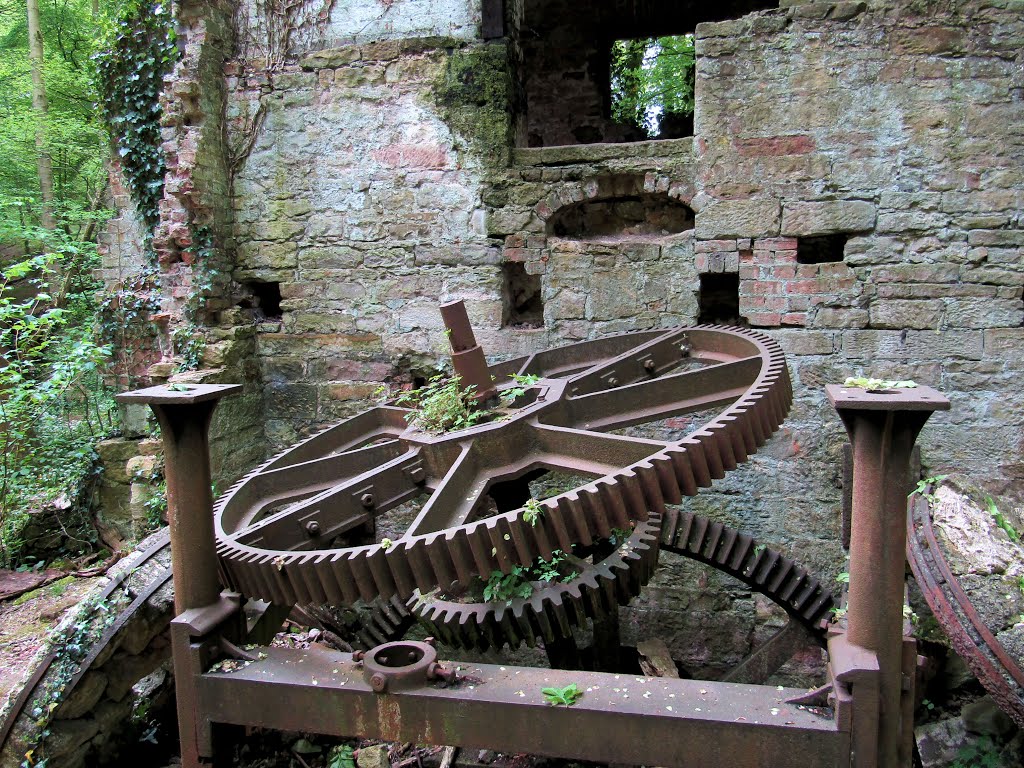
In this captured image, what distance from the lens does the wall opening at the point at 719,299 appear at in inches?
184

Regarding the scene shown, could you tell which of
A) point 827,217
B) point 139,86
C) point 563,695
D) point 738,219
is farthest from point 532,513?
point 139,86

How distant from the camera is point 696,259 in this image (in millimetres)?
4539

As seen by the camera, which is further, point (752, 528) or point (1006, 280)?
point (752, 528)

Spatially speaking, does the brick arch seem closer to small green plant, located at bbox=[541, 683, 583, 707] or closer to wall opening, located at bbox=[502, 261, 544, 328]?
wall opening, located at bbox=[502, 261, 544, 328]

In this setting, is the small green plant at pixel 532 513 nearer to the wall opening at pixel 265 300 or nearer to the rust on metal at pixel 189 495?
the rust on metal at pixel 189 495

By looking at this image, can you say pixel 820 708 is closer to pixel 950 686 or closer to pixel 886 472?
pixel 886 472

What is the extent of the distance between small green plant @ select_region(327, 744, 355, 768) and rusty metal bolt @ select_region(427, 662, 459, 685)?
1719mm

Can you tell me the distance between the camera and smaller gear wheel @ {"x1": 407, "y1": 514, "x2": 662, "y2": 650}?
2777mm

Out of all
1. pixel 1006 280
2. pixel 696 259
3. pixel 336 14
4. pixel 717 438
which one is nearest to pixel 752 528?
pixel 696 259

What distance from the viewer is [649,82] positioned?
962 centimetres

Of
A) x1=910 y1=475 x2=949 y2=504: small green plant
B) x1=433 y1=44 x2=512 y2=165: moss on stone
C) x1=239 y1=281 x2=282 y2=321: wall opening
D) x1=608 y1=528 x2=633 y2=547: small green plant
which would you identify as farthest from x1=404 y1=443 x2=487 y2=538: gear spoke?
x1=239 y1=281 x2=282 y2=321: wall opening

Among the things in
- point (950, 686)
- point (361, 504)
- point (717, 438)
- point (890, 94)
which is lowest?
point (950, 686)

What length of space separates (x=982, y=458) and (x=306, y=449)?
148 inches

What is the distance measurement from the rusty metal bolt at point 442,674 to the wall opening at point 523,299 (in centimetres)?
320
